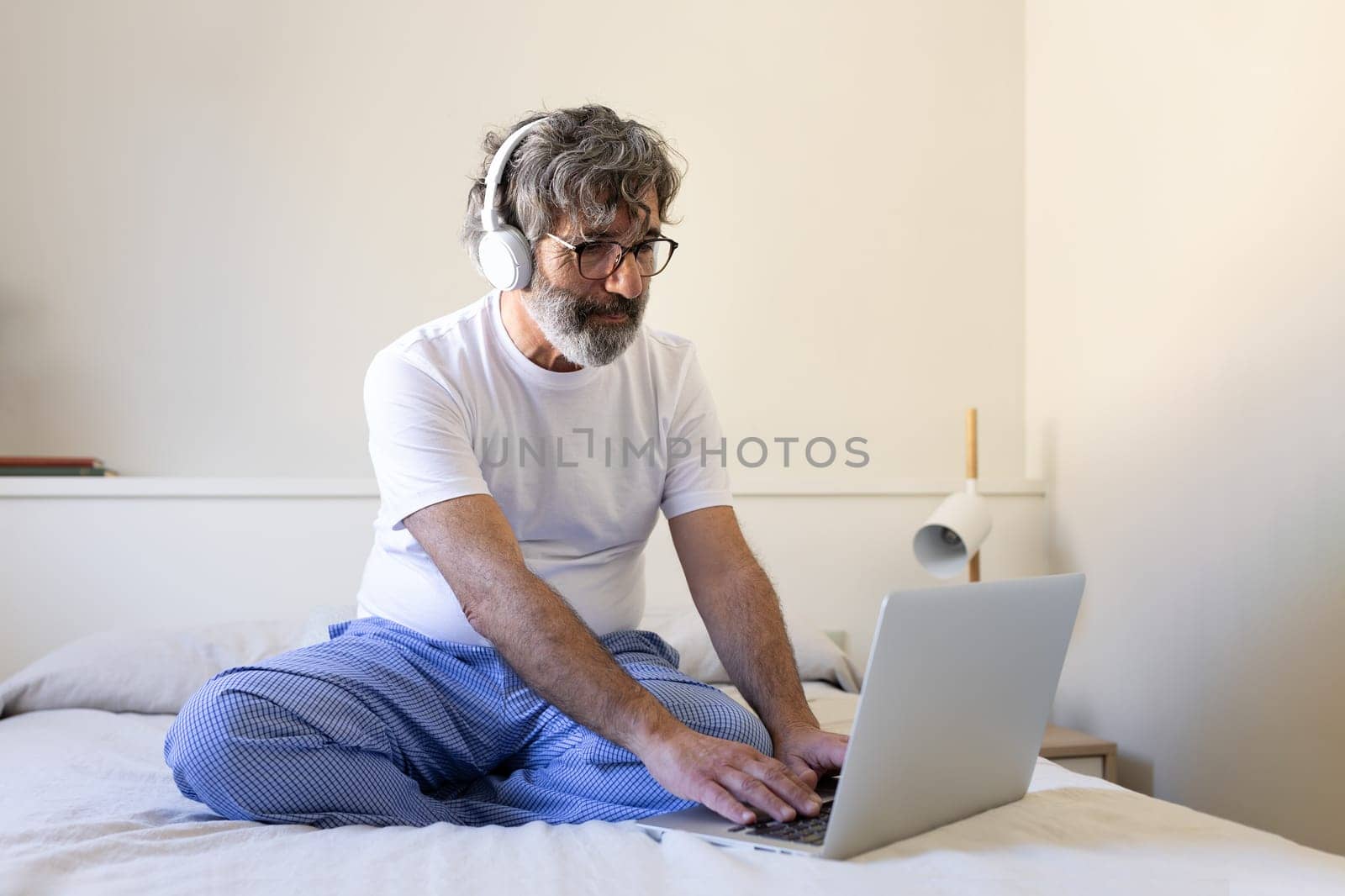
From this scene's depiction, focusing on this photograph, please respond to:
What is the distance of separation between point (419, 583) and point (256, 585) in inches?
46.0

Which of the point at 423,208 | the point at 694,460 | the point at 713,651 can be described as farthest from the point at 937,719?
the point at 423,208

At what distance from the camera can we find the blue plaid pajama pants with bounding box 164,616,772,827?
43.9 inches

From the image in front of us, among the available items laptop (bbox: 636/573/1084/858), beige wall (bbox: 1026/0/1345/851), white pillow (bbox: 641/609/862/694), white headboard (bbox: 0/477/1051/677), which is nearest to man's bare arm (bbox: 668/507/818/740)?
laptop (bbox: 636/573/1084/858)

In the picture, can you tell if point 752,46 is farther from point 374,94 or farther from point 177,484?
point 177,484

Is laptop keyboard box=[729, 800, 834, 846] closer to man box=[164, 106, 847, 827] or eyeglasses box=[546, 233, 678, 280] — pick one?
man box=[164, 106, 847, 827]

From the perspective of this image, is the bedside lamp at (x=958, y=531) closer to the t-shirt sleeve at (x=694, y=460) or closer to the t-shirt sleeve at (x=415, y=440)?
the t-shirt sleeve at (x=694, y=460)

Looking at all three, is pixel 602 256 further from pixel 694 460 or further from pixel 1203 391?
pixel 1203 391

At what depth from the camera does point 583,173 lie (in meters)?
1.46

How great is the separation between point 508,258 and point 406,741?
0.62 m

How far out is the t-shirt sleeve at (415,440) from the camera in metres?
1.36

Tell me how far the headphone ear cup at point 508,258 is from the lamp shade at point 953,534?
1259mm

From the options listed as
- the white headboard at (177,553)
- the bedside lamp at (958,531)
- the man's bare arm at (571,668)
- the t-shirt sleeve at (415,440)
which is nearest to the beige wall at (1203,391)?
the bedside lamp at (958,531)

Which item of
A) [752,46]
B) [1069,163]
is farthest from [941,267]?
[752,46]

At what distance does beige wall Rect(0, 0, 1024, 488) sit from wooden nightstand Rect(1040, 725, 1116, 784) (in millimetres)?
758
